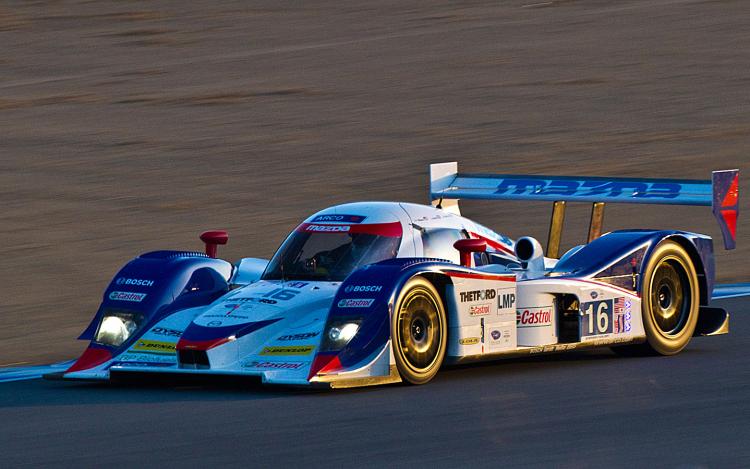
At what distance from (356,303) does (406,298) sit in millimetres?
337

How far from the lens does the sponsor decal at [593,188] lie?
11320 mm

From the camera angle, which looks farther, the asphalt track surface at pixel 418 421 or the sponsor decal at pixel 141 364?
the sponsor decal at pixel 141 364

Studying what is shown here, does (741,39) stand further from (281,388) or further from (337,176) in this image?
(281,388)

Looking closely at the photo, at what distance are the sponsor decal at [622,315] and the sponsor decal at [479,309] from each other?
1203 mm

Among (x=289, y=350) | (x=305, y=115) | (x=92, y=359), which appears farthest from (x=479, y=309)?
(x=305, y=115)

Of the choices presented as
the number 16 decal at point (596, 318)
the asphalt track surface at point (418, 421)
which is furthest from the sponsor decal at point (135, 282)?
the number 16 decal at point (596, 318)

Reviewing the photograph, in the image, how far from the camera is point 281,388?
30.7 ft

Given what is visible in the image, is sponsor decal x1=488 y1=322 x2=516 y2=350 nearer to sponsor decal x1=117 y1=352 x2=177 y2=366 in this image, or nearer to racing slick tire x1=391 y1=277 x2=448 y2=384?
racing slick tire x1=391 y1=277 x2=448 y2=384

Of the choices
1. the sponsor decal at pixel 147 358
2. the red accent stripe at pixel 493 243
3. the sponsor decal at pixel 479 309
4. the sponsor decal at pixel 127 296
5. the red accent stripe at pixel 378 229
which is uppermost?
the red accent stripe at pixel 378 229

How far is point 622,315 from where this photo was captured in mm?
10547

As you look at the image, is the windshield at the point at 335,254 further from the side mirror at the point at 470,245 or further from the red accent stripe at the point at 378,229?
the side mirror at the point at 470,245

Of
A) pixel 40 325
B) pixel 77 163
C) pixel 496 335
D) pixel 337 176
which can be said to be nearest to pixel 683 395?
pixel 496 335

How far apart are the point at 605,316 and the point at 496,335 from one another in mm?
1013

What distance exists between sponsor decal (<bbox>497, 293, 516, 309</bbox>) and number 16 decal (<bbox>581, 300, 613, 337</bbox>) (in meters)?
0.62
